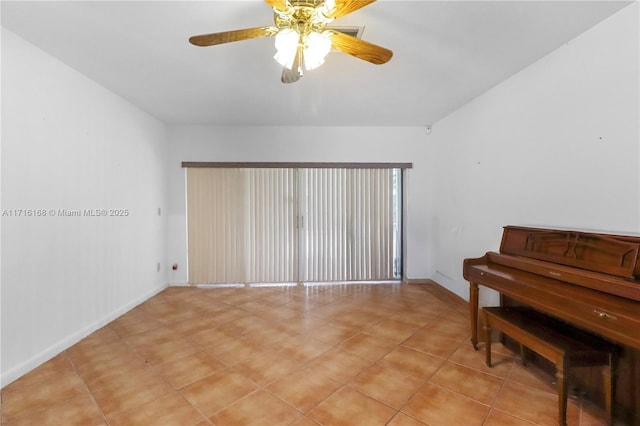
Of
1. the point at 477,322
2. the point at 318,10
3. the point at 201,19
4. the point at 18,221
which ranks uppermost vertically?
the point at 201,19

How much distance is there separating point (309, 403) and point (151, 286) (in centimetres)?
305

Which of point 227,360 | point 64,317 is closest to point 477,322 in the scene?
point 227,360

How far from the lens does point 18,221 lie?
191 centimetres

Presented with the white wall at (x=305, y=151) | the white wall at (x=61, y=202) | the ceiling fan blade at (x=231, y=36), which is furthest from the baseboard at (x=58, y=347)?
the ceiling fan blade at (x=231, y=36)

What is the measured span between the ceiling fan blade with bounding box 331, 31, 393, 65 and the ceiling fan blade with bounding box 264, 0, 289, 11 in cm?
29

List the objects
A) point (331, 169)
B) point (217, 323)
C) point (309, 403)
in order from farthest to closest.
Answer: point (331, 169) → point (217, 323) → point (309, 403)

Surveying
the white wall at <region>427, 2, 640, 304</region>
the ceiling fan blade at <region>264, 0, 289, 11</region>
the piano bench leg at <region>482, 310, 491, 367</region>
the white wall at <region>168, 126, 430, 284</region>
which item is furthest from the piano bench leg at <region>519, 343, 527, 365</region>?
the ceiling fan blade at <region>264, 0, 289, 11</region>

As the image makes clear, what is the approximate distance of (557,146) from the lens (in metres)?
2.08

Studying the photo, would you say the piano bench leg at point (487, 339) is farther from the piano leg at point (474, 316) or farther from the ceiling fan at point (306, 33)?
the ceiling fan at point (306, 33)

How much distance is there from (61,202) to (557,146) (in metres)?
4.27

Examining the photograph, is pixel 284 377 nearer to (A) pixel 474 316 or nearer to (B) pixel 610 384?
(A) pixel 474 316

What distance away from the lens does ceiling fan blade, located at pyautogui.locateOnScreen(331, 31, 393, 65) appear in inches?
58.9

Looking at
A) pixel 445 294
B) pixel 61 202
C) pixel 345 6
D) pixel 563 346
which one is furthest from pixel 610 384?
pixel 61 202

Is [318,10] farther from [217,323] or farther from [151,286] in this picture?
[151,286]
